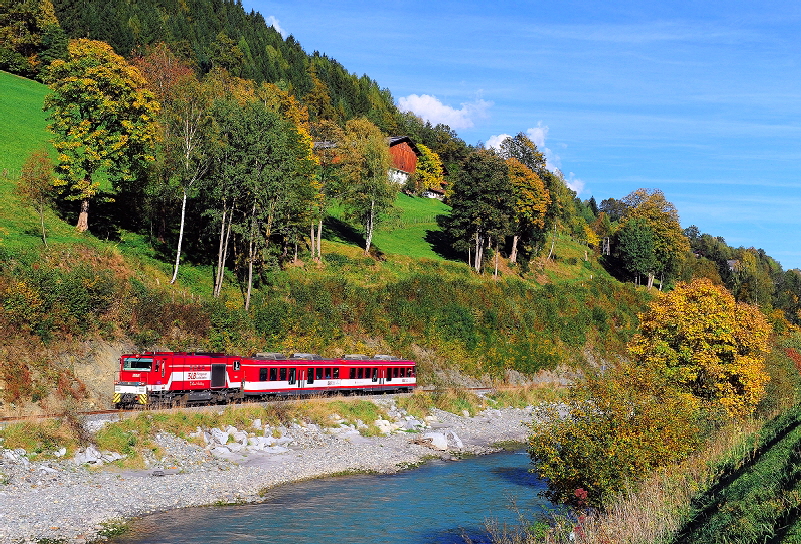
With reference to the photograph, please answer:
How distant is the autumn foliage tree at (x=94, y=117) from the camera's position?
45781mm

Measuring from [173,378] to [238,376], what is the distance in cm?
439

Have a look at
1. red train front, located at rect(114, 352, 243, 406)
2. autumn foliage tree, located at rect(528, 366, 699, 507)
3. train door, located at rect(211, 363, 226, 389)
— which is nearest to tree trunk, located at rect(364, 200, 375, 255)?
red train front, located at rect(114, 352, 243, 406)

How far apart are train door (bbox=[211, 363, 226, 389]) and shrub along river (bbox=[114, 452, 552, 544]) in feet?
31.6

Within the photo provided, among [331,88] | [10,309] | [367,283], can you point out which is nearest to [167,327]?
[10,309]

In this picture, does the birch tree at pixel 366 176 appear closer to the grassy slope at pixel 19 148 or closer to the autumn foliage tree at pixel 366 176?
the autumn foliage tree at pixel 366 176

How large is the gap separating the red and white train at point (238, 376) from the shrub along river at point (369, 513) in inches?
373

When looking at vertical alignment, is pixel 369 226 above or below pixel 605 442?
above

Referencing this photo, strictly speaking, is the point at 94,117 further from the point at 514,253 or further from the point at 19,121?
the point at 514,253

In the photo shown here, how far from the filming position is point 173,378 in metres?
33.6

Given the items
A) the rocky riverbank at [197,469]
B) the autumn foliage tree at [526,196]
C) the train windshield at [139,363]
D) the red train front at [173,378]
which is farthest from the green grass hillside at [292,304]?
the rocky riverbank at [197,469]

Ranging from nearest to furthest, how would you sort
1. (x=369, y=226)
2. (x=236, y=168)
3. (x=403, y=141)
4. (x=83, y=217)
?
(x=236, y=168), (x=83, y=217), (x=369, y=226), (x=403, y=141)

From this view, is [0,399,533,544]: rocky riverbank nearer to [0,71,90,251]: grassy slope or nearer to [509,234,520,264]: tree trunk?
[0,71,90,251]: grassy slope

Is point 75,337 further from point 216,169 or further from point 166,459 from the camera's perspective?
point 216,169

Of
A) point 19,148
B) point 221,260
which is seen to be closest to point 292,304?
point 221,260
